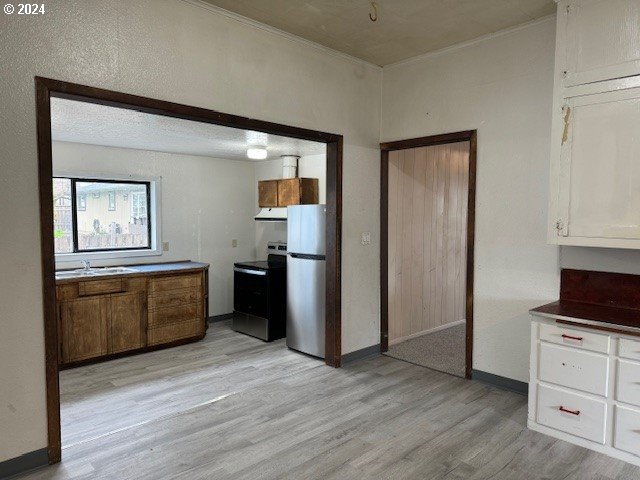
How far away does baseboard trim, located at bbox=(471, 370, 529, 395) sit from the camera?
3389mm

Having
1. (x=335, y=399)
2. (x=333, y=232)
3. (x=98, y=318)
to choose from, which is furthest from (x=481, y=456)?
(x=98, y=318)

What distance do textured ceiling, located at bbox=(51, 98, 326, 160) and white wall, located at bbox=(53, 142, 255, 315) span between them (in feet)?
0.58

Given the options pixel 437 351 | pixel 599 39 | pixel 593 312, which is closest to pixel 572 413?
pixel 593 312

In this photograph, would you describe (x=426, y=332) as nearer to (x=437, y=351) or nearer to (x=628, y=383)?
(x=437, y=351)

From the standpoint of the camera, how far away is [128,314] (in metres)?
4.49

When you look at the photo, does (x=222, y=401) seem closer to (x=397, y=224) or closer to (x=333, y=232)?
(x=333, y=232)

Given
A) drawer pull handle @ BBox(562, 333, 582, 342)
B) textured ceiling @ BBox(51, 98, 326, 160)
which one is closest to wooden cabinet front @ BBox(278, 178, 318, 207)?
textured ceiling @ BBox(51, 98, 326, 160)

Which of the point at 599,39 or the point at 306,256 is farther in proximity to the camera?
the point at 306,256

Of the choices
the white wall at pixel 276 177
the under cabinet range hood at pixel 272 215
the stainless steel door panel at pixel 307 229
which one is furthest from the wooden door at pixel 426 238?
the under cabinet range hood at pixel 272 215

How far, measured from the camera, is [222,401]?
331 cm

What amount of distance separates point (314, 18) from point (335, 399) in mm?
2843

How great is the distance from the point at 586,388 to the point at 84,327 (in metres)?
4.21

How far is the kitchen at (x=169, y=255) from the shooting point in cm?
378

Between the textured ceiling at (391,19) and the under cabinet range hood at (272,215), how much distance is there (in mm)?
2668
